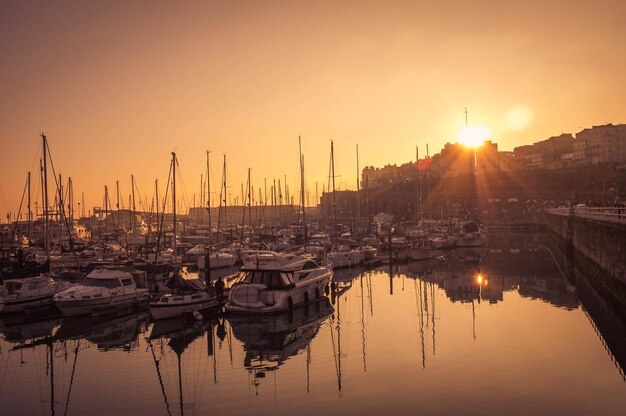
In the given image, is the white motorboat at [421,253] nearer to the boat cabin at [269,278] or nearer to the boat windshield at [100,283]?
the boat cabin at [269,278]

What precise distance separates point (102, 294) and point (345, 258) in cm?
3129

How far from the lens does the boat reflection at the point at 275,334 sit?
81.9 feet

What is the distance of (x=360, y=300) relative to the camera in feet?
137

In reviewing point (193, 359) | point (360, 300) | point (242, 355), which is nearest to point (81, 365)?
point (193, 359)

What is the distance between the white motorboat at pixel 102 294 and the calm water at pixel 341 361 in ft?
3.14

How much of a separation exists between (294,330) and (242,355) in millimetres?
5634

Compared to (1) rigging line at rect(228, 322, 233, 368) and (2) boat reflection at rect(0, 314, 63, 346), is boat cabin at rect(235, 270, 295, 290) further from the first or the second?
(2) boat reflection at rect(0, 314, 63, 346)

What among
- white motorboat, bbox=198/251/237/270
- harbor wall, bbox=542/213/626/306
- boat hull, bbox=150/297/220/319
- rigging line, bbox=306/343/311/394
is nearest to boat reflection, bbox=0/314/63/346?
boat hull, bbox=150/297/220/319

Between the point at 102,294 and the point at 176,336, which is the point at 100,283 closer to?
the point at 102,294

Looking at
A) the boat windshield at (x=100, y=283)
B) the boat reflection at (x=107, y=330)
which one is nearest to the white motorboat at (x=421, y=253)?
the boat reflection at (x=107, y=330)

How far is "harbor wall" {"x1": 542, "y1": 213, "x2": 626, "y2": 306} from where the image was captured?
108 ft

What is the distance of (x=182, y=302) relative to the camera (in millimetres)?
33719

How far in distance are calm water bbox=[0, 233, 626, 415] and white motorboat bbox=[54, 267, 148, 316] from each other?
96cm

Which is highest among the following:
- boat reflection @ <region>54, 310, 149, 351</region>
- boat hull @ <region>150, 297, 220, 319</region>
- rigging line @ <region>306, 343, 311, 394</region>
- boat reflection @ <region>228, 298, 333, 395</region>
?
boat hull @ <region>150, 297, 220, 319</region>
